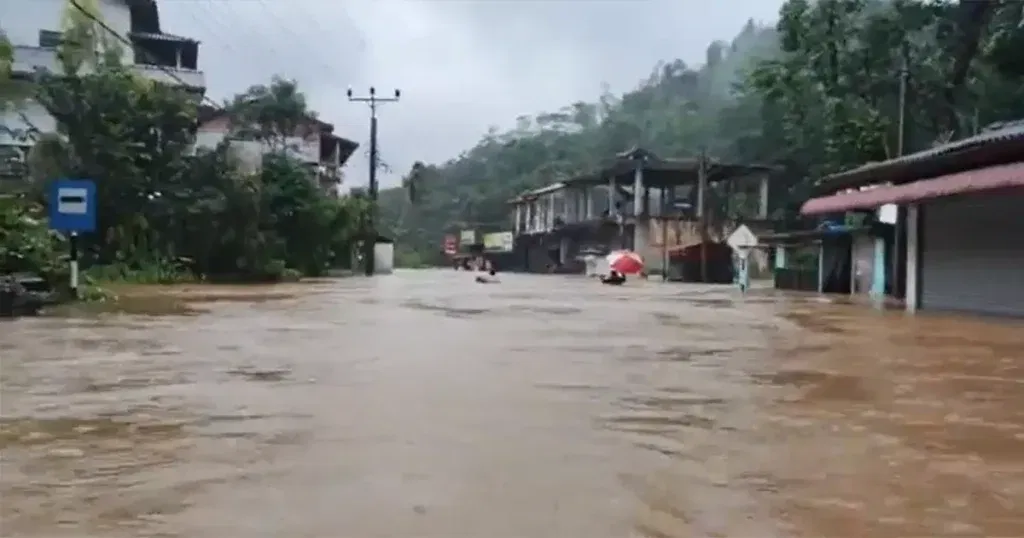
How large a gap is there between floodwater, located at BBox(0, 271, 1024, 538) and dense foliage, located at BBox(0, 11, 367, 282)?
62.1 ft

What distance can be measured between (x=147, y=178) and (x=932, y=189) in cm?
2156

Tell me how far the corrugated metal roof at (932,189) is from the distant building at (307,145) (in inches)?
766

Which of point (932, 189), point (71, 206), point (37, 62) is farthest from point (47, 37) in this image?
point (932, 189)

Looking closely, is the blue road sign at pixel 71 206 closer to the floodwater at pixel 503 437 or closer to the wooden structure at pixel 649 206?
the floodwater at pixel 503 437

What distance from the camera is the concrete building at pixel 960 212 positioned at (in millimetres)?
16609

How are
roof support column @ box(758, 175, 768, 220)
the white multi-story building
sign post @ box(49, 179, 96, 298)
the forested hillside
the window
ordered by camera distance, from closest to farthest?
sign post @ box(49, 179, 96, 298) < the forested hillside < the white multi-story building < the window < roof support column @ box(758, 175, 768, 220)

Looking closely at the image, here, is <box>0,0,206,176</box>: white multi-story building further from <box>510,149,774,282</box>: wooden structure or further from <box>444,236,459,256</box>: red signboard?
<box>444,236,459,256</box>: red signboard

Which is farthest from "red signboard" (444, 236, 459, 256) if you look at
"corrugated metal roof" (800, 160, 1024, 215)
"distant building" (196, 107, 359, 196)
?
"corrugated metal roof" (800, 160, 1024, 215)

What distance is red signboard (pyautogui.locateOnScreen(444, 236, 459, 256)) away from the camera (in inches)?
2931

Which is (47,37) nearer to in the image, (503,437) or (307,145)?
(307,145)

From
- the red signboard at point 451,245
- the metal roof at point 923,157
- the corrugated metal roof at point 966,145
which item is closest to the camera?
the corrugated metal roof at point 966,145

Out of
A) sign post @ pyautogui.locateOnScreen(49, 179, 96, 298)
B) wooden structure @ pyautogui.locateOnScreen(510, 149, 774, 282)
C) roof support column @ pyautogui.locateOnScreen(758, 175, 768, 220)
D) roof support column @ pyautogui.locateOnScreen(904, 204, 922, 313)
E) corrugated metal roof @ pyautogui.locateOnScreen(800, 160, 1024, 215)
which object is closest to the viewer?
corrugated metal roof @ pyautogui.locateOnScreen(800, 160, 1024, 215)


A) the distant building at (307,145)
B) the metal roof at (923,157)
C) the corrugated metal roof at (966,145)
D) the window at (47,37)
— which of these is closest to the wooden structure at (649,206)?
the distant building at (307,145)

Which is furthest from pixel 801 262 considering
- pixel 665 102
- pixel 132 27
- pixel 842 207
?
pixel 665 102
